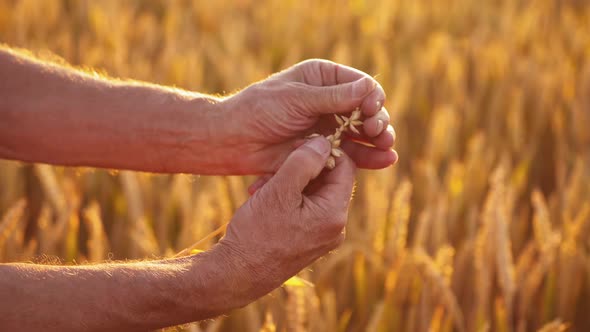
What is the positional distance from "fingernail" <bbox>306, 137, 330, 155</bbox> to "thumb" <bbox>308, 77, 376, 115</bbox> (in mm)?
77

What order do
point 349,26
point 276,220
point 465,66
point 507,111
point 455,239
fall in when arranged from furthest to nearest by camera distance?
point 349,26
point 465,66
point 507,111
point 455,239
point 276,220

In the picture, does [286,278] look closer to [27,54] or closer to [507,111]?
[27,54]

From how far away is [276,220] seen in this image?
3.20 ft

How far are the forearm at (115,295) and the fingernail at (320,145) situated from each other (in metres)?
0.20

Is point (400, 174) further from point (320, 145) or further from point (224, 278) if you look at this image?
point (224, 278)

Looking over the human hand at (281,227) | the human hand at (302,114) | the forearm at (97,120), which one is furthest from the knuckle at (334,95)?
the forearm at (97,120)

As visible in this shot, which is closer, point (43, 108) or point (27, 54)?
point (43, 108)

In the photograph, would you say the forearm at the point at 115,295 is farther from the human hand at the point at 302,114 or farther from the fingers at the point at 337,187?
the human hand at the point at 302,114

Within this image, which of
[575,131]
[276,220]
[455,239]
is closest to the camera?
[276,220]

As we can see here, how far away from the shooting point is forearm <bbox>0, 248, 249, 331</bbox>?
2.82ft

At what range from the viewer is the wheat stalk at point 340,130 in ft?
3.49

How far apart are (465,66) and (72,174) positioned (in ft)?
5.07

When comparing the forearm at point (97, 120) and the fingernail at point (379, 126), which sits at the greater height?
the fingernail at point (379, 126)

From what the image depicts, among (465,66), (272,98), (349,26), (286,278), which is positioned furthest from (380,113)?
(349,26)
